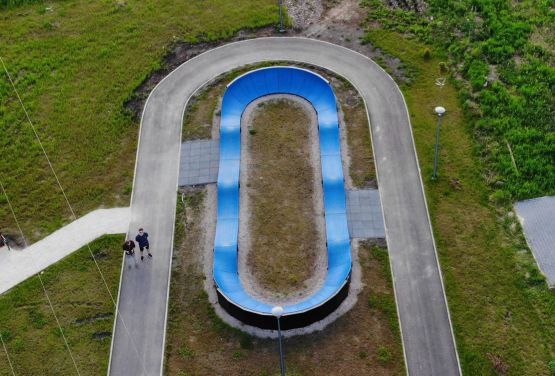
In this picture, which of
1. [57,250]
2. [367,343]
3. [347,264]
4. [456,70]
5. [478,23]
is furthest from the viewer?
[478,23]

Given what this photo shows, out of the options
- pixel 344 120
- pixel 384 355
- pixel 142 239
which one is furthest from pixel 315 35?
pixel 384 355

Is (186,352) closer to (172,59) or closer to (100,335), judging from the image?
(100,335)

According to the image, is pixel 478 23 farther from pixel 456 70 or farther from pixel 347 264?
pixel 347 264

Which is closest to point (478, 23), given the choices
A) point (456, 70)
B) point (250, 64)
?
point (456, 70)

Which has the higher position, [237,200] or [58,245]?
[237,200]

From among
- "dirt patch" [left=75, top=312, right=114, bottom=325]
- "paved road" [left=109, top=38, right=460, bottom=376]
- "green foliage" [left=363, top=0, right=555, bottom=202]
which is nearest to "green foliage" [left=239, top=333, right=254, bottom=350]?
"paved road" [left=109, top=38, right=460, bottom=376]

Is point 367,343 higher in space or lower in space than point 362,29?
lower

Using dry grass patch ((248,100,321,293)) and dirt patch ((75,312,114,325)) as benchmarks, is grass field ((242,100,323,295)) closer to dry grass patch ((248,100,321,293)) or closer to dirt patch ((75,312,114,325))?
dry grass patch ((248,100,321,293))
